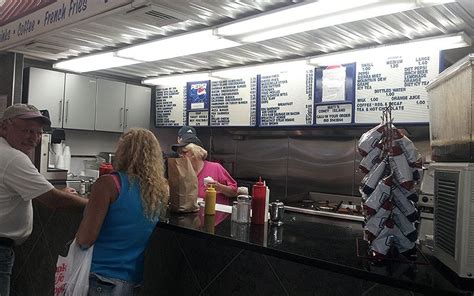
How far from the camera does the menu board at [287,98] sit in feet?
16.0

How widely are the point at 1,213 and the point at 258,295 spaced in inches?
67.1

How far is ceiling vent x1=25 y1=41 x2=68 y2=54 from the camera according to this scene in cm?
432

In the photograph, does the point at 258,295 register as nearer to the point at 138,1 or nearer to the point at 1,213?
the point at 1,213

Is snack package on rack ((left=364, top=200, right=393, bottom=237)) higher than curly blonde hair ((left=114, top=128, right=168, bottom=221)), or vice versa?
curly blonde hair ((left=114, top=128, right=168, bottom=221))

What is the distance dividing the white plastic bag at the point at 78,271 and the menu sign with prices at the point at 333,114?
3.22 m

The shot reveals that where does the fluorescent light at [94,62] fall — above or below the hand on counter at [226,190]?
above

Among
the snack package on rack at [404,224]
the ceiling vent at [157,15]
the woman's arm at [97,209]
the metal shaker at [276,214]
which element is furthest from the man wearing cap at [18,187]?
the snack package on rack at [404,224]

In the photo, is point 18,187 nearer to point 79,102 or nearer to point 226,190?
point 226,190

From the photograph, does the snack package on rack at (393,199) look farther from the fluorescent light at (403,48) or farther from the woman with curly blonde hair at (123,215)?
the fluorescent light at (403,48)

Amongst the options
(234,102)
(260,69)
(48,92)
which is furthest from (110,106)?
(260,69)

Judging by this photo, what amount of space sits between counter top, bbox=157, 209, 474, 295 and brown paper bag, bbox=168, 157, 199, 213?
9cm

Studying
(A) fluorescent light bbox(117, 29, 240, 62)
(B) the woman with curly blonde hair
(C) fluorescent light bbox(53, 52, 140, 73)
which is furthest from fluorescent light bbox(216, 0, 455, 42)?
(C) fluorescent light bbox(53, 52, 140, 73)

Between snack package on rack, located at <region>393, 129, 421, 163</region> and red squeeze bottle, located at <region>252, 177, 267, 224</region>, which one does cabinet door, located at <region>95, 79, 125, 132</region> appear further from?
snack package on rack, located at <region>393, 129, 421, 163</region>

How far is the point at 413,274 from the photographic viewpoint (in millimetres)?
1640
